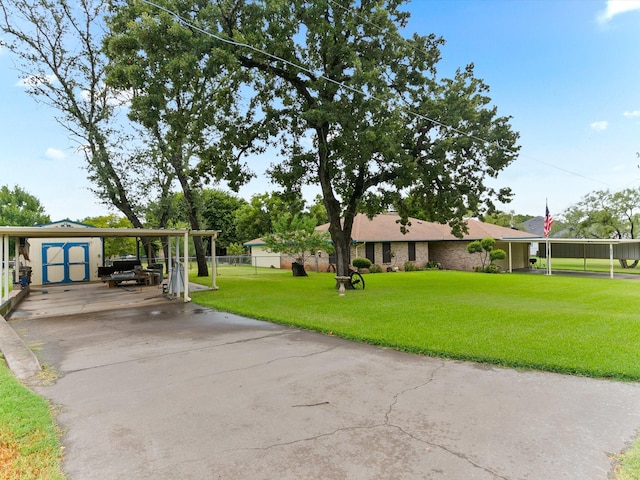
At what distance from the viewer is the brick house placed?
25438mm

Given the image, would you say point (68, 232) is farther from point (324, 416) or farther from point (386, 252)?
point (386, 252)

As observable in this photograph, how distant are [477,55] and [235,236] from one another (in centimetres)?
3329

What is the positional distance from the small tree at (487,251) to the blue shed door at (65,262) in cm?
2311

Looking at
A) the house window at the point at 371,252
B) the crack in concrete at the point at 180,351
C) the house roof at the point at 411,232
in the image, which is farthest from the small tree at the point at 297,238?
the crack in concrete at the point at 180,351

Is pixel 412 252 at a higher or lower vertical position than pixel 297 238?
lower

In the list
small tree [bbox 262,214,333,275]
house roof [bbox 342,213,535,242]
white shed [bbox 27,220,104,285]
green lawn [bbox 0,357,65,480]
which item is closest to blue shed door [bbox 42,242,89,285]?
white shed [bbox 27,220,104,285]

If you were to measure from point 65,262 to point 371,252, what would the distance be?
17770mm

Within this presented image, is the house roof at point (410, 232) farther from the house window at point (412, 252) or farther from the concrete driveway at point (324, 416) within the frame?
the concrete driveway at point (324, 416)

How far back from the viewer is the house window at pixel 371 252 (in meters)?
25.4

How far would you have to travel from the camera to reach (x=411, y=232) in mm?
27297

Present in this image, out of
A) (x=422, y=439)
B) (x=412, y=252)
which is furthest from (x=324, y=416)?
(x=412, y=252)

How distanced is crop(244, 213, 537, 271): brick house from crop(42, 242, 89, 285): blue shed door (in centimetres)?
1054

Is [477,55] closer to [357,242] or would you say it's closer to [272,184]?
[272,184]

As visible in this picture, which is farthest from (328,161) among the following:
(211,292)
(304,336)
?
(304,336)
